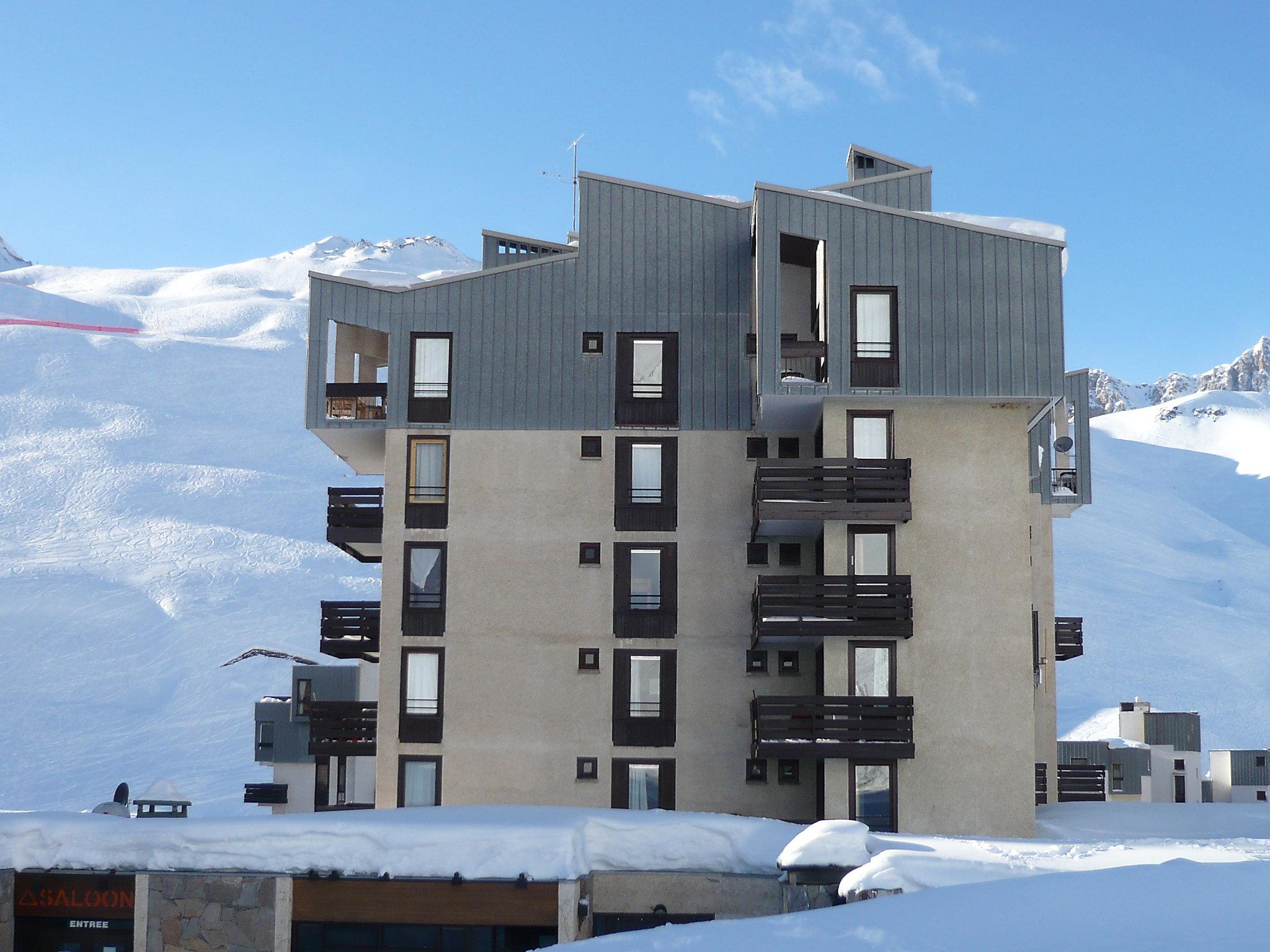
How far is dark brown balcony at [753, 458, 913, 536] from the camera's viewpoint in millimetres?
31016

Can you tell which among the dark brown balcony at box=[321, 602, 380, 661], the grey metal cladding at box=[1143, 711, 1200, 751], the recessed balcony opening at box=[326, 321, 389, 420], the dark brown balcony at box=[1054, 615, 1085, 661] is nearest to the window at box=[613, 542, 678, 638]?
the dark brown balcony at box=[321, 602, 380, 661]

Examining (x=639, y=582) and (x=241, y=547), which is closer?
(x=639, y=582)

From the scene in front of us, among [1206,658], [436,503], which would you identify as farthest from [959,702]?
[1206,658]

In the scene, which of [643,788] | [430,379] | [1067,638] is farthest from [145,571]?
[643,788]

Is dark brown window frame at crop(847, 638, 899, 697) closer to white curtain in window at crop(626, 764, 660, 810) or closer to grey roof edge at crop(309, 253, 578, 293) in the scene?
white curtain in window at crop(626, 764, 660, 810)

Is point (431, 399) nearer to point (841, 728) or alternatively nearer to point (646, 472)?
point (646, 472)

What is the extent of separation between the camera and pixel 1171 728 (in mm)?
91875

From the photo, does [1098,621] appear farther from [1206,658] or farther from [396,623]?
[396,623]

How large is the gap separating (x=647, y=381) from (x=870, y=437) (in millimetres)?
5630

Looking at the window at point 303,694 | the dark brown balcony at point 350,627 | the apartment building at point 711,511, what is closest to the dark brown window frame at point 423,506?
the apartment building at point 711,511

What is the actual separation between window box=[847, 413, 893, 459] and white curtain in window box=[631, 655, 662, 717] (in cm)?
675

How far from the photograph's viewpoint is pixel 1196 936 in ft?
45.4

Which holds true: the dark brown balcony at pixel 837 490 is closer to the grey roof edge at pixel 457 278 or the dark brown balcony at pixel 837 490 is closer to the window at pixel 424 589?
the grey roof edge at pixel 457 278

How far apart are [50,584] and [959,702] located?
381 feet
